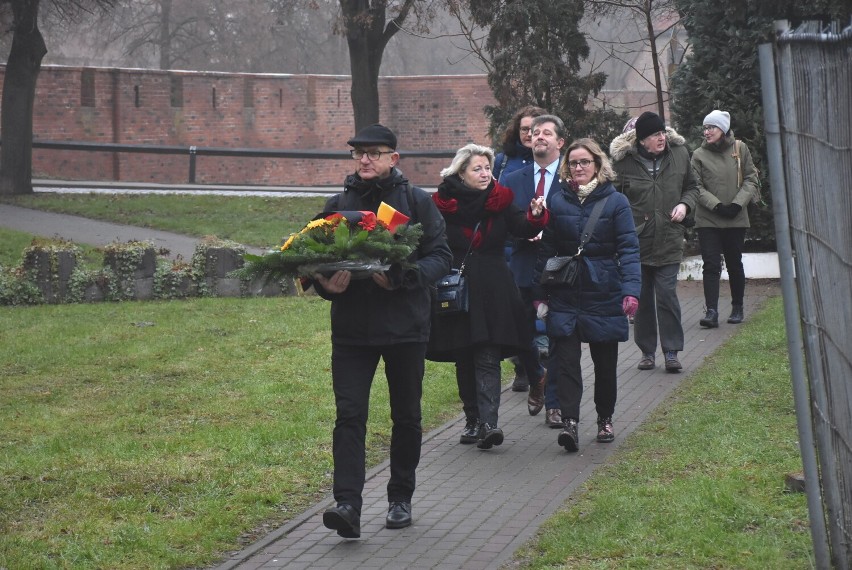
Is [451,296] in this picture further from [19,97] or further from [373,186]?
[19,97]

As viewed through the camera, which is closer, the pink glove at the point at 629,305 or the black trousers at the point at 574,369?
the pink glove at the point at 629,305

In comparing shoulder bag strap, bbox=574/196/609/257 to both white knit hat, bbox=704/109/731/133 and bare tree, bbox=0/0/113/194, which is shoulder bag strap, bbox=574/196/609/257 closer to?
white knit hat, bbox=704/109/731/133

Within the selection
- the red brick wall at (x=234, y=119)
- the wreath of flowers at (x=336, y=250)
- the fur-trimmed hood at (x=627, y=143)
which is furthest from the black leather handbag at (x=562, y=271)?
the red brick wall at (x=234, y=119)

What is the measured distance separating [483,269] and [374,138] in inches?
70.4

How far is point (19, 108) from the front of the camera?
26.2 metres

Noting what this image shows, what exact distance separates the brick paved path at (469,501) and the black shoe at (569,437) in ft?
0.20

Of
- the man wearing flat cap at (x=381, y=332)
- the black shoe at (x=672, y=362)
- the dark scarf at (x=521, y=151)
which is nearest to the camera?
the man wearing flat cap at (x=381, y=332)

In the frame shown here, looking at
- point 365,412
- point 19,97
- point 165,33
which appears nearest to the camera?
point 365,412

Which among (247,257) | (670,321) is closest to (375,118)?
(670,321)

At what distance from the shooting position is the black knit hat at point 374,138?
6.14m

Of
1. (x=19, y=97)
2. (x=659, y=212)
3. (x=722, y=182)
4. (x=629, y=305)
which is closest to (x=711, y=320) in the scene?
(x=722, y=182)

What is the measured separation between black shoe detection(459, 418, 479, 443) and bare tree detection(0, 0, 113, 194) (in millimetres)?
19421

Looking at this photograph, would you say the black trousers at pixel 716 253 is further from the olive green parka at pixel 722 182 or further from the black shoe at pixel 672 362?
the black shoe at pixel 672 362

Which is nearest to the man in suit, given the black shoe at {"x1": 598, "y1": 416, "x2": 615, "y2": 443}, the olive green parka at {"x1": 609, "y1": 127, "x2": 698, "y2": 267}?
the black shoe at {"x1": 598, "y1": 416, "x2": 615, "y2": 443}
